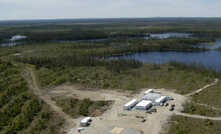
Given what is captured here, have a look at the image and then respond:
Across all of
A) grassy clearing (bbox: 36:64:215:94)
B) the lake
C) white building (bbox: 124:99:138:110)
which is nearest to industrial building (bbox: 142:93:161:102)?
white building (bbox: 124:99:138:110)

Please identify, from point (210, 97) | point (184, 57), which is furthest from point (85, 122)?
point (184, 57)

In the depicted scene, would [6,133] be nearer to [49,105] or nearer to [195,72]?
[49,105]

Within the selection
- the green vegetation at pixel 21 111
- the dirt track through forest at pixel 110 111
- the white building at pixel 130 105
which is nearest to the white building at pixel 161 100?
the dirt track through forest at pixel 110 111

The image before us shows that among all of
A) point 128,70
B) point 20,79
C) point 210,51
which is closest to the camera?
point 20,79

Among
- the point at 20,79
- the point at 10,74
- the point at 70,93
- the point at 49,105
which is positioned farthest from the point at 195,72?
the point at 10,74

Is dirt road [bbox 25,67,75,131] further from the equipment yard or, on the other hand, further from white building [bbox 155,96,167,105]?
white building [bbox 155,96,167,105]

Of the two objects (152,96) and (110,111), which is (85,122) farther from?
(152,96)

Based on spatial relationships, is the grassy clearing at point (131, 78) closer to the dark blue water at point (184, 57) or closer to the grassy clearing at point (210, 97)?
the grassy clearing at point (210, 97)
